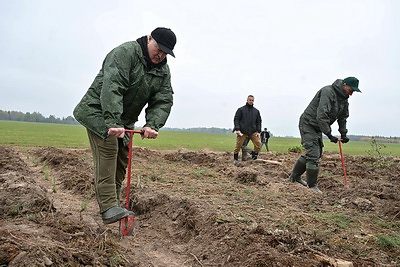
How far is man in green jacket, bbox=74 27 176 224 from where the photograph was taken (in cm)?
363

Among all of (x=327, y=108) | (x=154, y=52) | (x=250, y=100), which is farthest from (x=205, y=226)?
(x=250, y=100)

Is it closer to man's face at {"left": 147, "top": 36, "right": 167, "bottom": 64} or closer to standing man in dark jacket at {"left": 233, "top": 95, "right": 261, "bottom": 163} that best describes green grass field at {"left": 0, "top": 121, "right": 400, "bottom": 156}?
standing man in dark jacket at {"left": 233, "top": 95, "right": 261, "bottom": 163}

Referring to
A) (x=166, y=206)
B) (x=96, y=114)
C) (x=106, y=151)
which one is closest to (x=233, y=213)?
(x=166, y=206)

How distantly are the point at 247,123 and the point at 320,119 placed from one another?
487 cm

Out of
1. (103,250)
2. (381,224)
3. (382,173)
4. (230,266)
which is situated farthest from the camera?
(382,173)

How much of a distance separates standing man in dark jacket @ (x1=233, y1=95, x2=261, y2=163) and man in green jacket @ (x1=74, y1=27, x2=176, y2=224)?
7506 mm

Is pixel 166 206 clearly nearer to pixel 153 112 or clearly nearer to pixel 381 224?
pixel 153 112

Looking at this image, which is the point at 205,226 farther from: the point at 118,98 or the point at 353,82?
the point at 353,82

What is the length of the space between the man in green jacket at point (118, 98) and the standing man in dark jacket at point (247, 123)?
751cm

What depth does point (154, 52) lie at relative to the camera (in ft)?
12.6

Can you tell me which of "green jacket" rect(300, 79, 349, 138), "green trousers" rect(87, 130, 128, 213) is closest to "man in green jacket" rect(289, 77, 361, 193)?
"green jacket" rect(300, 79, 349, 138)

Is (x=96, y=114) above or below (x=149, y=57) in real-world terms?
below

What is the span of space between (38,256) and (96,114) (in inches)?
68.7

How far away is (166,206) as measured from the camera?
17.2 feet
